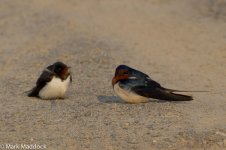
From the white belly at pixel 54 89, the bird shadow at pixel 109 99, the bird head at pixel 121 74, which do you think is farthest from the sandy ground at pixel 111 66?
the bird head at pixel 121 74

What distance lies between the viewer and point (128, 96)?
9.95 meters

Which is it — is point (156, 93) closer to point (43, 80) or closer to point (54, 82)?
point (54, 82)

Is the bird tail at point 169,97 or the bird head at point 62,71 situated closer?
the bird tail at point 169,97

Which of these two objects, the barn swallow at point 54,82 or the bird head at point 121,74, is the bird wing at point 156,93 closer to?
the bird head at point 121,74

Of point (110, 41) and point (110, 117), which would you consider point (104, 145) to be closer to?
point (110, 117)

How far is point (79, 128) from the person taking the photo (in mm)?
8602

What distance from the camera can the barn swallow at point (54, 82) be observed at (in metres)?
10.6

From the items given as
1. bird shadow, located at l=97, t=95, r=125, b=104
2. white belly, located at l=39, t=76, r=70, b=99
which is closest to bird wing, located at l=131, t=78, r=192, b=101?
bird shadow, located at l=97, t=95, r=125, b=104

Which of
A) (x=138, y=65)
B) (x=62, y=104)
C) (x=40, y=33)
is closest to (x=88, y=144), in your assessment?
(x=62, y=104)

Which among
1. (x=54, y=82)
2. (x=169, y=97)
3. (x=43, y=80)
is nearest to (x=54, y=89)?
(x=54, y=82)

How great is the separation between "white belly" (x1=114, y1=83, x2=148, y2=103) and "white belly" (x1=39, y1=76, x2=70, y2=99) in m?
0.85

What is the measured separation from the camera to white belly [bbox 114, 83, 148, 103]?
32.6 feet

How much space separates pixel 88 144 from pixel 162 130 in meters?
0.87

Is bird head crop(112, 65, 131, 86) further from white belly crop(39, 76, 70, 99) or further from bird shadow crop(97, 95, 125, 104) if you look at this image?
white belly crop(39, 76, 70, 99)
